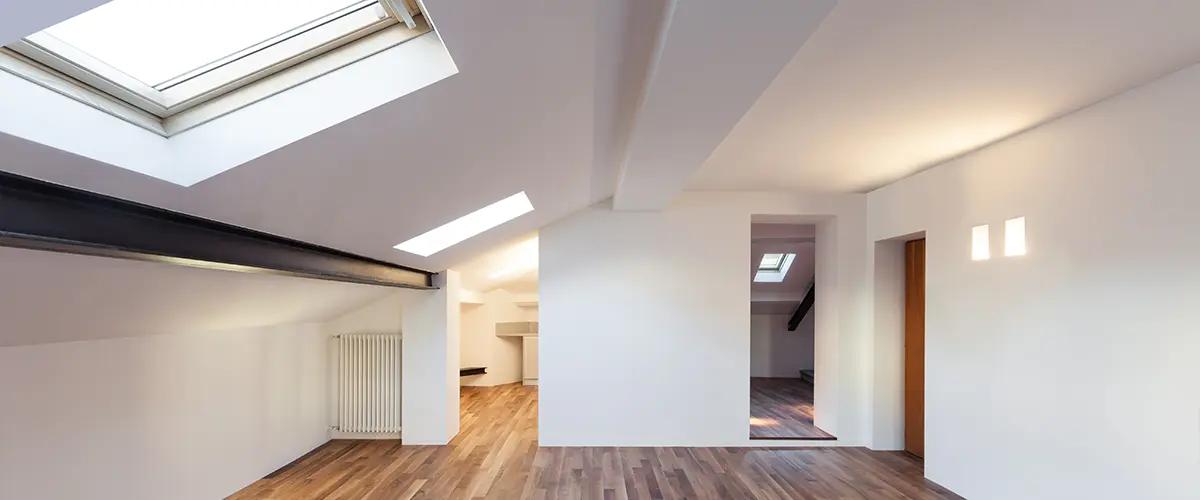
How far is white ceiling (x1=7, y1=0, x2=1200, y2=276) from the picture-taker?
167 centimetres

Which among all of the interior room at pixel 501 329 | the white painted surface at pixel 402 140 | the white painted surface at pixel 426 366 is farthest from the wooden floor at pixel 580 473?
the interior room at pixel 501 329

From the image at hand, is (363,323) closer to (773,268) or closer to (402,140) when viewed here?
(402,140)

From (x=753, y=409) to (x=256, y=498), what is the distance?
5.20m

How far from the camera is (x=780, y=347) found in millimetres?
10188

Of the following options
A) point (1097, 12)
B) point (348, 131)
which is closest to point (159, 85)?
point (348, 131)

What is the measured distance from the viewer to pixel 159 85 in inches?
61.7

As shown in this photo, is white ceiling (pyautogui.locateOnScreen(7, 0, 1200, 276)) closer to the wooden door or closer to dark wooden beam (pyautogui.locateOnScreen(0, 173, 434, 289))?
dark wooden beam (pyautogui.locateOnScreen(0, 173, 434, 289))

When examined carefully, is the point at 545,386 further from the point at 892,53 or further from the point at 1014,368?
the point at 892,53

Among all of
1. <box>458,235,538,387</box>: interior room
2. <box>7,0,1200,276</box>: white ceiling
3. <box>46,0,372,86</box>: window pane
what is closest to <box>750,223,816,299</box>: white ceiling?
<box>458,235,538,387</box>: interior room

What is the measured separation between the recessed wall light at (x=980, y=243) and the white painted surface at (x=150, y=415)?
5226 mm

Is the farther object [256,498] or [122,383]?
[256,498]

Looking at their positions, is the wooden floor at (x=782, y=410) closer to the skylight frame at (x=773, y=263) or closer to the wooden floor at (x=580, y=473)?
the wooden floor at (x=580, y=473)

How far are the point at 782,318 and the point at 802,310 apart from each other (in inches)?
21.1

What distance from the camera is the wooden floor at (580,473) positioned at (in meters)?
4.37
